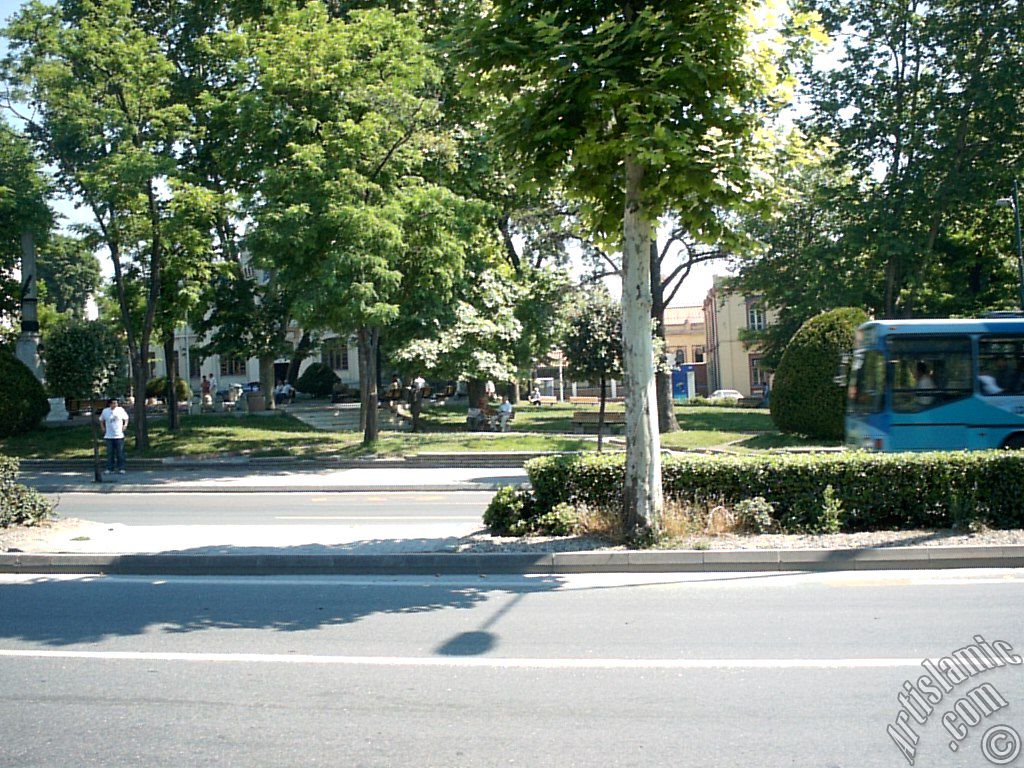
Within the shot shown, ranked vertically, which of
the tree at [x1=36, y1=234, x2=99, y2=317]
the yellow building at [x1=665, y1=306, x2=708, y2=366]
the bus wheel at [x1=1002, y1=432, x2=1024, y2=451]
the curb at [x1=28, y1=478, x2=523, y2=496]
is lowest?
the curb at [x1=28, y1=478, x2=523, y2=496]

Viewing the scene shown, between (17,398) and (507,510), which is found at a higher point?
(17,398)

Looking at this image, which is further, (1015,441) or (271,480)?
(271,480)

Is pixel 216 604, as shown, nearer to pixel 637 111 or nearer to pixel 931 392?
pixel 637 111

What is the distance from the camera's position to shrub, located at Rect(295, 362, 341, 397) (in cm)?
5484

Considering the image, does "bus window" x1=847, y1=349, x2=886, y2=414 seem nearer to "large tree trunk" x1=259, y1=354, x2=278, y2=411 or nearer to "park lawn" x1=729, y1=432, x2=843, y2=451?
"park lawn" x1=729, y1=432, x2=843, y2=451

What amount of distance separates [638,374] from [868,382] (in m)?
8.55

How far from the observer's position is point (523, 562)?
9703 mm

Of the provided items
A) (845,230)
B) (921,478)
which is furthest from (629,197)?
(845,230)

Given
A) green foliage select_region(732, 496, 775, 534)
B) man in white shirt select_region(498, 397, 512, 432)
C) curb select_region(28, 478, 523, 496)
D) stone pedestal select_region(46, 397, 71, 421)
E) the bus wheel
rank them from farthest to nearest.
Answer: stone pedestal select_region(46, 397, 71, 421), man in white shirt select_region(498, 397, 512, 432), curb select_region(28, 478, 523, 496), the bus wheel, green foliage select_region(732, 496, 775, 534)

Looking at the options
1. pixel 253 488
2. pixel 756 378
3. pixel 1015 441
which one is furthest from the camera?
pixel 756 378

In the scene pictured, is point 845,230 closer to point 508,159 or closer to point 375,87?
point 375,87

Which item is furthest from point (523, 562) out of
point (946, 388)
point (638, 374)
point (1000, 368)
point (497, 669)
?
point (1000, 368)

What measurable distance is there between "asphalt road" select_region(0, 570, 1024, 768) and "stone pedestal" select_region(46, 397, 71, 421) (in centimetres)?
2678

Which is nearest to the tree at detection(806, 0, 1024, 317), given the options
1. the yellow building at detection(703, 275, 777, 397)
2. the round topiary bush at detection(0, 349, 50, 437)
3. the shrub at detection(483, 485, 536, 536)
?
the shrub at detection(483, 485, 536, 536)
